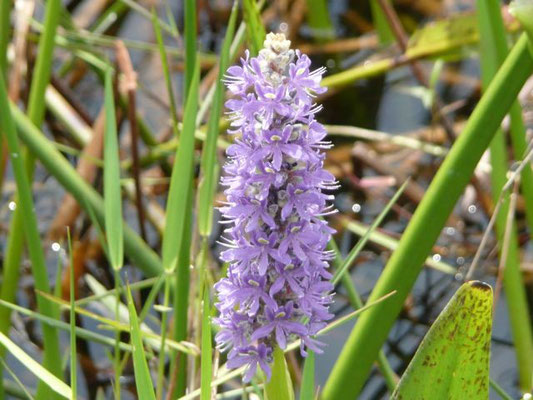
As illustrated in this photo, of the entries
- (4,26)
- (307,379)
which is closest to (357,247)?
(307,379)

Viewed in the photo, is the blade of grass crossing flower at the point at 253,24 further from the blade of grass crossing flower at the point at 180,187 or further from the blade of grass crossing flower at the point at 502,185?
the blade of grass crossing flower at the point at 502,185

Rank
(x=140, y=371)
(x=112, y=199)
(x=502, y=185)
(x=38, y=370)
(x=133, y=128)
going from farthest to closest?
(x=133, y=128), (x=502, y=185), (x=112, y=199), (x=38, y=370), (x=140, y=371)

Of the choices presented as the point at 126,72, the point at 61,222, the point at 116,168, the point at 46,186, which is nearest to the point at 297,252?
the point at 116,168

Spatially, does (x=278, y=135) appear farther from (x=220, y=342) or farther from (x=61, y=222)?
(x=61, y=222)

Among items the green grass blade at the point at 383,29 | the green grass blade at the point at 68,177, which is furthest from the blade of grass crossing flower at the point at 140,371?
the green grass blade at the point at 383,29

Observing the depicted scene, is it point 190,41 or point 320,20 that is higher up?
point 190,41

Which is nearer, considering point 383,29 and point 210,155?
point 210,155

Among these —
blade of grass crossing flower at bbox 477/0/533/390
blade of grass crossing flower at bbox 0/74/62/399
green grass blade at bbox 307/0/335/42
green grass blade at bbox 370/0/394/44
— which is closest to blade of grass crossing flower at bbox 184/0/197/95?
blade of grass crossing flower at bbox 0/74/62/399

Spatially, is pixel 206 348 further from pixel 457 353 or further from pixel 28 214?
pixel 28 214
